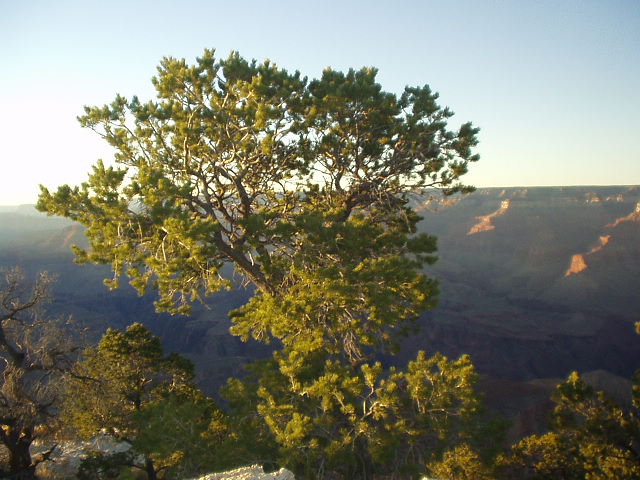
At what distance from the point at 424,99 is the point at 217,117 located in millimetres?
5453

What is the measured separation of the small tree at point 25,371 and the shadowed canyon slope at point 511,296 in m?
43.3

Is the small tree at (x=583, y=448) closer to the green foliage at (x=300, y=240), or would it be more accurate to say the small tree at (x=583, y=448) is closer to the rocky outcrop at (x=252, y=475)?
the green foliage at (x=300, y=240)

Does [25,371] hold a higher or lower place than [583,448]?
higher

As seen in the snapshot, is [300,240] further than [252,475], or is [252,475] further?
[300,240]

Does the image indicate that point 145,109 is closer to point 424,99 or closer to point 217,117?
point 217,117

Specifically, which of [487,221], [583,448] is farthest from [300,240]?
[487,221]

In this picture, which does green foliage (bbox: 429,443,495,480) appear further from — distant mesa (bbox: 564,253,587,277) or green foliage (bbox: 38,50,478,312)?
distant mesa (bbox: 564,253,587,277)

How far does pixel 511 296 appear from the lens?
91.2 m

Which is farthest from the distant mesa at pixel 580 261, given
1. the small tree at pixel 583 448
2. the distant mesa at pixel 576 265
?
the small tree at pixel 583 448

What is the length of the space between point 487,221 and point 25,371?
127403mm

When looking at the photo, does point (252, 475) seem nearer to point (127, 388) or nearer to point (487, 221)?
point (127, 388)

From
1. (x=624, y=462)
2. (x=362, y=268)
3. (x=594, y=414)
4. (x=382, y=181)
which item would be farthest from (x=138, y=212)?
(x=594, y=414)

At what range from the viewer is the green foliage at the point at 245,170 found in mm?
8508

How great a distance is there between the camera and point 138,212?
9.22 metres
